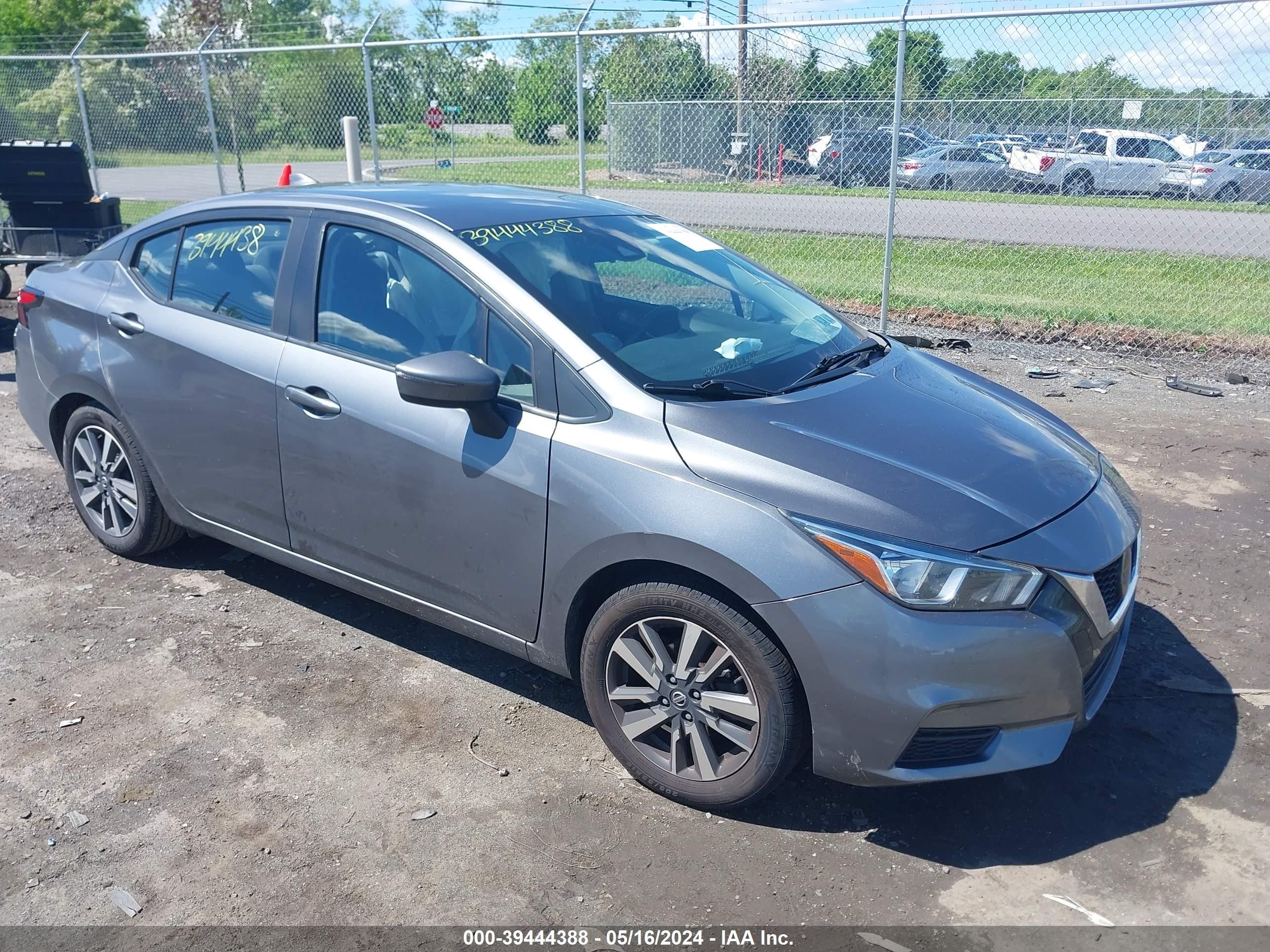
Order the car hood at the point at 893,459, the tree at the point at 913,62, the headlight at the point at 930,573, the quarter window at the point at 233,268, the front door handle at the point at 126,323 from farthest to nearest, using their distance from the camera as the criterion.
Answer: the tree at the point at 913,62 < the front door handle at the point at 126,323 < the quarter window at the point at 233,268 < the car hood at the point at 893,459 < the headlight at the point at 930,573

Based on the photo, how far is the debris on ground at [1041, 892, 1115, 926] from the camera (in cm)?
275

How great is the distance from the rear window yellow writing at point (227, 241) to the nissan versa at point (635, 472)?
0.01 metres

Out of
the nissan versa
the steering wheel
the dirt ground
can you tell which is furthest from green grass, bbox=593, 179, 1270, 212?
the steering wheel

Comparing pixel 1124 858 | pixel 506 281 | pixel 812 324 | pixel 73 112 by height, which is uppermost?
pixel 73 112

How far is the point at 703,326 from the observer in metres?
3.80

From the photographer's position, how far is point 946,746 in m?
2.88

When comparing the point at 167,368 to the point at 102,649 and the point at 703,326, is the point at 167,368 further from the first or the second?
the point at 703,326

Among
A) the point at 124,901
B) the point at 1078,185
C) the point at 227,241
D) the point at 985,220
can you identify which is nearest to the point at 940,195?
the point at 985,220

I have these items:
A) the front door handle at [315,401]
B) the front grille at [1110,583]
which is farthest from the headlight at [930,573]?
the front door handle at [315,401]

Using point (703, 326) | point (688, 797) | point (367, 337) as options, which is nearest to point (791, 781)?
point (688, 797)

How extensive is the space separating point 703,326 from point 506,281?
2.49 feet

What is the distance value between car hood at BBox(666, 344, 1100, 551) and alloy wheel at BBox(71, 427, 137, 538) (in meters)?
2.84

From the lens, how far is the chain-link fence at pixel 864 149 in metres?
8.75

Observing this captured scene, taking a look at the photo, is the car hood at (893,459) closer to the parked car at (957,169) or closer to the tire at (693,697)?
the tire at (693,697)
